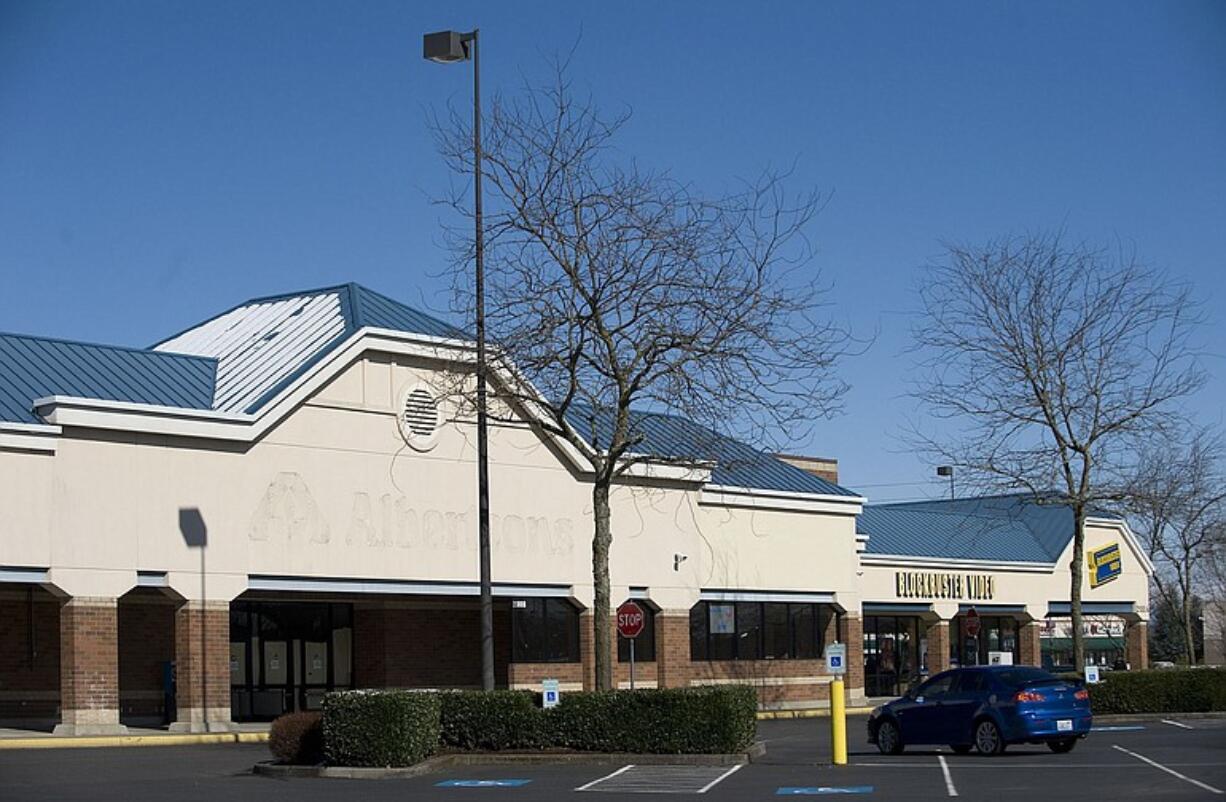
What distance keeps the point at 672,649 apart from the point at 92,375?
16.0m

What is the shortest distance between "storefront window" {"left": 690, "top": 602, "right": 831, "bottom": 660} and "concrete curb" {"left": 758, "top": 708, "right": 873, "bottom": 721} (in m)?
1.55

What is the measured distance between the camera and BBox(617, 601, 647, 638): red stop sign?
3775cm

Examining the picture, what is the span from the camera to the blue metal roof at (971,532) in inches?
2272

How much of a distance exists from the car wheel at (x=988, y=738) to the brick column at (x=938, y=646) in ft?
97.8

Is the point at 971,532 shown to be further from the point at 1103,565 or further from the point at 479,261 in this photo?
the point at 479,261

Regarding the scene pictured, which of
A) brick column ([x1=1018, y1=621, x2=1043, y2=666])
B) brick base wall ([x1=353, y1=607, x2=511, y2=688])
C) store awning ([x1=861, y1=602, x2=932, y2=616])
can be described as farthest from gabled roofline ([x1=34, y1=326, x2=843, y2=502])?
brick column ([x1=1018, y1=621, x2=1043, y2=666])

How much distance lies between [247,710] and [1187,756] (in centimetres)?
2208

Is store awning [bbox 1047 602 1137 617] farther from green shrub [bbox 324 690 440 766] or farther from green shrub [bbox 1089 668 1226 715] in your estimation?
green shrub [bbox 324 690 440 766]

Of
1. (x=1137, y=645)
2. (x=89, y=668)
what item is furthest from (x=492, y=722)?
(x=1137, y=645)

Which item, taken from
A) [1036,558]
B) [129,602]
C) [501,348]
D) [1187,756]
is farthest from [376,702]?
[1036,558]

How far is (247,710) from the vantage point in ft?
133

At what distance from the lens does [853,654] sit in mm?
50594

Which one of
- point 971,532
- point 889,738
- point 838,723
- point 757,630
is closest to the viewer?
point 838,723

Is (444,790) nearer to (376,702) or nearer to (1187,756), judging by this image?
(376,702)
